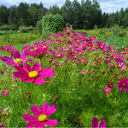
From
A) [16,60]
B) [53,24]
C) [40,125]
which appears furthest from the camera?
[53,24]

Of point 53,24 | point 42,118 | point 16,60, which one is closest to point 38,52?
point 16,60

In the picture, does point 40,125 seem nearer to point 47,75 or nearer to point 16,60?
point 47,75

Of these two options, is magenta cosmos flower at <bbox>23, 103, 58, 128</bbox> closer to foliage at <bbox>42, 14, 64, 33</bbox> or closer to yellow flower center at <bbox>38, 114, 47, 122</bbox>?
yellow flower center at <bbox>38, 114, 47, 122</bbox>

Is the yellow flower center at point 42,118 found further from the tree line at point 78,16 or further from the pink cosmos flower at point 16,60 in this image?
the tree line at point 78,16

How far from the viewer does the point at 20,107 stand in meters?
0.93


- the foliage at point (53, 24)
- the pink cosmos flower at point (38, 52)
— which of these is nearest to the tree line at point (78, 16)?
the foliage at point (53, 24)

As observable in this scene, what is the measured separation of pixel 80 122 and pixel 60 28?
593 centimetres

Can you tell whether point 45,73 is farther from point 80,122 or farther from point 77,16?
point 77,16

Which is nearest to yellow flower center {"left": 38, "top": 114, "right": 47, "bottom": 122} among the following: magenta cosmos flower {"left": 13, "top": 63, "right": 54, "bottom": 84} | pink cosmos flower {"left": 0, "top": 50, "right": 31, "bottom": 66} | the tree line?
magenta cosmos flower {"left": 13, "top": 63, "right": 54, "bottom": 84}

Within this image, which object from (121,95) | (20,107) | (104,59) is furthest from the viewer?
(104,59)

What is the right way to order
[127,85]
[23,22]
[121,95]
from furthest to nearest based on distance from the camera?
[23,22], [121,95], [127,85]

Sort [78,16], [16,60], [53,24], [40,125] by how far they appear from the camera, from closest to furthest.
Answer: [40,125] < [16,60] < [53,24] < [78,16]

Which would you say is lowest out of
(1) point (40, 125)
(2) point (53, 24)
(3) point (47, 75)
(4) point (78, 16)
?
(1) point (40, 125)

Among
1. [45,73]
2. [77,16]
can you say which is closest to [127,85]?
[45,73]
